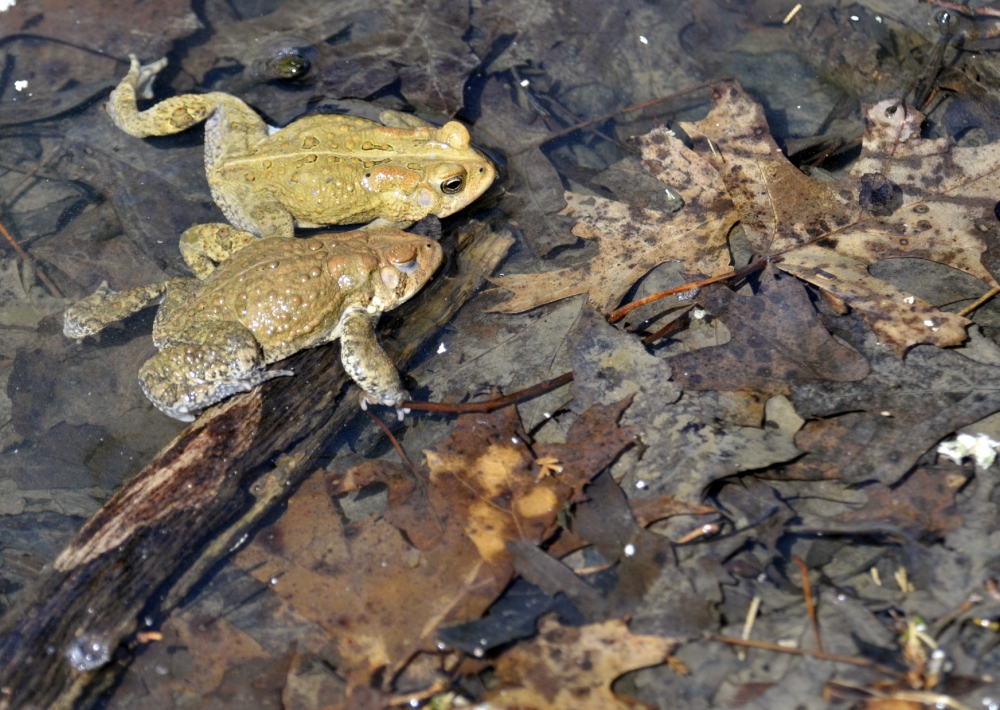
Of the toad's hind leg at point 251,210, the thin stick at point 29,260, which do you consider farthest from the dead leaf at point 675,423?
the thin stick at point 29,260

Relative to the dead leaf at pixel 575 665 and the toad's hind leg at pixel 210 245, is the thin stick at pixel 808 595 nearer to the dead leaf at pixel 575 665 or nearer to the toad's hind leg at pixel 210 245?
the dead leaf at pixel 575 665

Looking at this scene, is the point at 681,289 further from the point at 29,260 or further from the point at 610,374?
the point at 29,260

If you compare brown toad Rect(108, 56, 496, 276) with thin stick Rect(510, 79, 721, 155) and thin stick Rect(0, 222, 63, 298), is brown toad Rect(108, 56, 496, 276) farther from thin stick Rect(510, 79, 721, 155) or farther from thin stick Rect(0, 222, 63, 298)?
thin stick Rect(0, 222, 63, 298)

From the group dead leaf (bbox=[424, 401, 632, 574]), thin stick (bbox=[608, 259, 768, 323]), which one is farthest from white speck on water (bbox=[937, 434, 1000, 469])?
dead leaf (bbox=[424, 401, 632, 574])

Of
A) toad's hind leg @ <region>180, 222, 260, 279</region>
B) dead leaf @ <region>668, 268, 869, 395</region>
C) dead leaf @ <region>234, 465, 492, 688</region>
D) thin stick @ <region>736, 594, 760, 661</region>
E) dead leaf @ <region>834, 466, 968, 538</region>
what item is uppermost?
toad's hind leg @ <region>180, 222, 260, 279</region>

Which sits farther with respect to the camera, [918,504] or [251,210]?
[251,210]

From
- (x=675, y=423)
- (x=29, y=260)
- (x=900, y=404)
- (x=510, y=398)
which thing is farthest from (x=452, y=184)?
(x=29, y=260)
